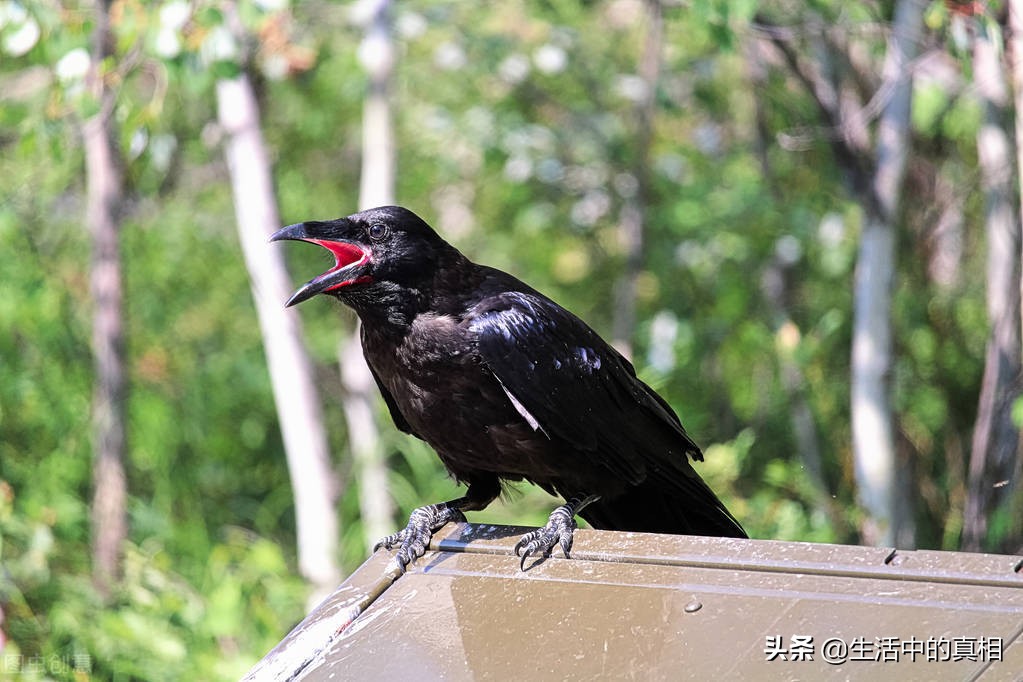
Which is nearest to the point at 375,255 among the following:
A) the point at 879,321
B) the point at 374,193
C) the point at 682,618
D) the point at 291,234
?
the point at 291,234

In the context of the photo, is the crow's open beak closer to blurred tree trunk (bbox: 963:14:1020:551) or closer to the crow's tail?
the crow's tail

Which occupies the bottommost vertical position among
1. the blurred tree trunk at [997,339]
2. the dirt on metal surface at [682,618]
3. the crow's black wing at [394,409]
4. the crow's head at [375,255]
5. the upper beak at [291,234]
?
the blurred tree trunk at [997,339]

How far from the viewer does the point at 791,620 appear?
214 cm

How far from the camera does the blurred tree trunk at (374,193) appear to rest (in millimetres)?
5680

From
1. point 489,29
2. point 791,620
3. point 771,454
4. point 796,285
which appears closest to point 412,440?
point 771,454

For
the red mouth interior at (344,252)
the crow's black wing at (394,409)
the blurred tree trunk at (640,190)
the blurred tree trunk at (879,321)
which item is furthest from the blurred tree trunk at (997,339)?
the red mouth interior at (344,252)

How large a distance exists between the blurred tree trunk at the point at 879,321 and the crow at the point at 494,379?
1.87 meters

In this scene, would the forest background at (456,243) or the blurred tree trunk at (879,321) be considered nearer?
the forest background at (456,243)

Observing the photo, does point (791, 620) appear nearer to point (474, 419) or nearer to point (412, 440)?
point (474, 419)

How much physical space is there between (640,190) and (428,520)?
3.87m

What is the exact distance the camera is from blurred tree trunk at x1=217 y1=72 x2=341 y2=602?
5359 millimetres

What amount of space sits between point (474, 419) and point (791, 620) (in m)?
1.36

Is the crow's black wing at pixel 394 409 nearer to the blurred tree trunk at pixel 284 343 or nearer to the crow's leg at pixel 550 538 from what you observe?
the crow's leg at pixel 550 538

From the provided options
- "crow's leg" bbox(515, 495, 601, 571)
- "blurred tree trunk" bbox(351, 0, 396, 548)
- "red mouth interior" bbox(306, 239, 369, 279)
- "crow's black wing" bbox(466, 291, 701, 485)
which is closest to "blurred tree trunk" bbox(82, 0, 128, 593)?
"blurred tree trunk" bbox(351, 0, 396, 548)
